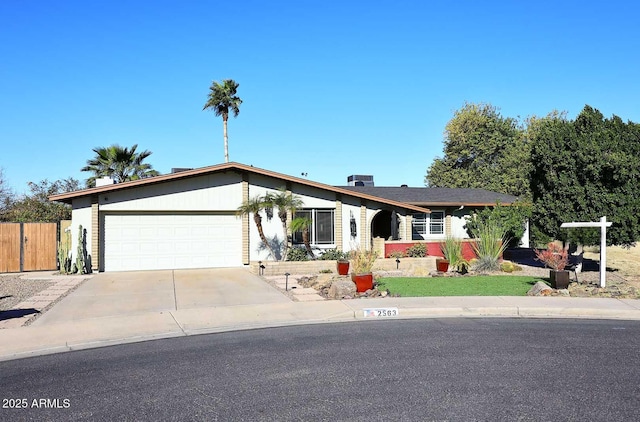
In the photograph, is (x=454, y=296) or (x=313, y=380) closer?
(x=313, y=380)

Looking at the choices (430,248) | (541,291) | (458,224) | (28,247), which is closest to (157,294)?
(28,247)

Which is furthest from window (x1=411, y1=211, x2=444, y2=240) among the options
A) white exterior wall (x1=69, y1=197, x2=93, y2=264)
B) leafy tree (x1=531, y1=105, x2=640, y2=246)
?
white exterior wall (x1=69, y1=197, x2=93, y2=264)

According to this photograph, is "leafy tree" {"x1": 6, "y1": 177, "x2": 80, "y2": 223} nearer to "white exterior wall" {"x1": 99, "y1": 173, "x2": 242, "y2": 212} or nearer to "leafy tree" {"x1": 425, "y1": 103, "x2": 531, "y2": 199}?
"white exterior wall" {"x1": 99, "y1": 173, "x2": 242, "y2": 212}

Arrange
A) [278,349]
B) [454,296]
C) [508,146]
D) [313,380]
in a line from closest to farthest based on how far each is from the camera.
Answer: [313,380] < [278,349] < [454,296] < [508,146]

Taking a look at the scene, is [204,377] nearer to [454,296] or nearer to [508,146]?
[454,296]

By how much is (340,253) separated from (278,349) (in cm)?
1289

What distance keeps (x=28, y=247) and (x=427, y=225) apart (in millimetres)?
18260

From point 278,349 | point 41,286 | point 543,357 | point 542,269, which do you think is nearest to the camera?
point 543,357

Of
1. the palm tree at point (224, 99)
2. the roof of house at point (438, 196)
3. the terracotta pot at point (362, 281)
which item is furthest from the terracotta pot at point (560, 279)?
A: the palm tree at point (224, 99)

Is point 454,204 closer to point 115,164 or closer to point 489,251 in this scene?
point 489,251

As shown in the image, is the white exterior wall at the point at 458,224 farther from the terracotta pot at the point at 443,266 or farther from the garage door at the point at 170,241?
the garage door at the point at 170,241

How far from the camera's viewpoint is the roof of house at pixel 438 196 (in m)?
26.8

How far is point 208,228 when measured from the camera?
20.6 m

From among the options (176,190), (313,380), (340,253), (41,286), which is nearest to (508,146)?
(340,253)
